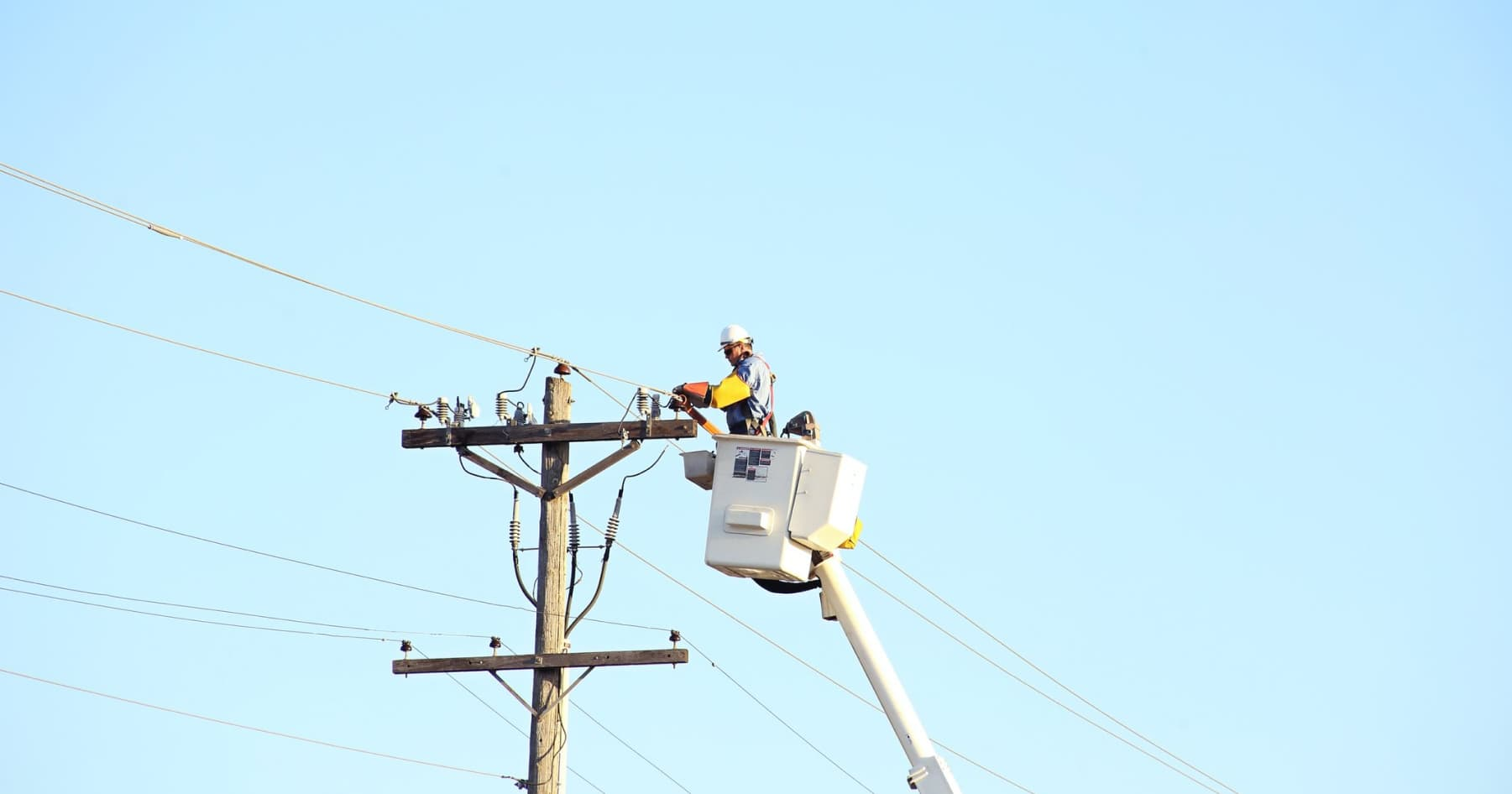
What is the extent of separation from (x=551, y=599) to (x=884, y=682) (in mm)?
2866

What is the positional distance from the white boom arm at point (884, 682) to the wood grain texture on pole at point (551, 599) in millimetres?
2279

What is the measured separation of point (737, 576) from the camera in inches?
669

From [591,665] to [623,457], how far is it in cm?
157

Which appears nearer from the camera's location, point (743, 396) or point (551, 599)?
point (743, 396)

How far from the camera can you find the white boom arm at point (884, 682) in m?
16.5

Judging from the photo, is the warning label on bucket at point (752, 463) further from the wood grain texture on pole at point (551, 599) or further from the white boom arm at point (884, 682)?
the wood grain texture on pole at point (551, 599)

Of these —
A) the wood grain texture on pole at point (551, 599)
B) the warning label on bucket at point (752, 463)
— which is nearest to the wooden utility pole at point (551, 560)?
the wood grain texture on pole at point (551, 599)

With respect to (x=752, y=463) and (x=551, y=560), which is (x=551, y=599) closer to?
(x=551, y=560)

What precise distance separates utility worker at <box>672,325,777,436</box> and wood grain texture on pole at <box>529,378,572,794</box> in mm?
1668

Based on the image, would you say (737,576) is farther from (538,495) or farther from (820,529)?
(538,495)

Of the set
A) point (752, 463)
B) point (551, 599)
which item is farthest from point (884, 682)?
point (551, 599)

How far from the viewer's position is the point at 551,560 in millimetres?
18359

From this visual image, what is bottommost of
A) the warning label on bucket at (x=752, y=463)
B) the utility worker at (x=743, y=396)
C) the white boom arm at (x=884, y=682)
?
the white boom arm at (x=884, y=682)

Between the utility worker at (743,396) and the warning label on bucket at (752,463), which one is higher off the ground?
the utility worker at (743,396)
